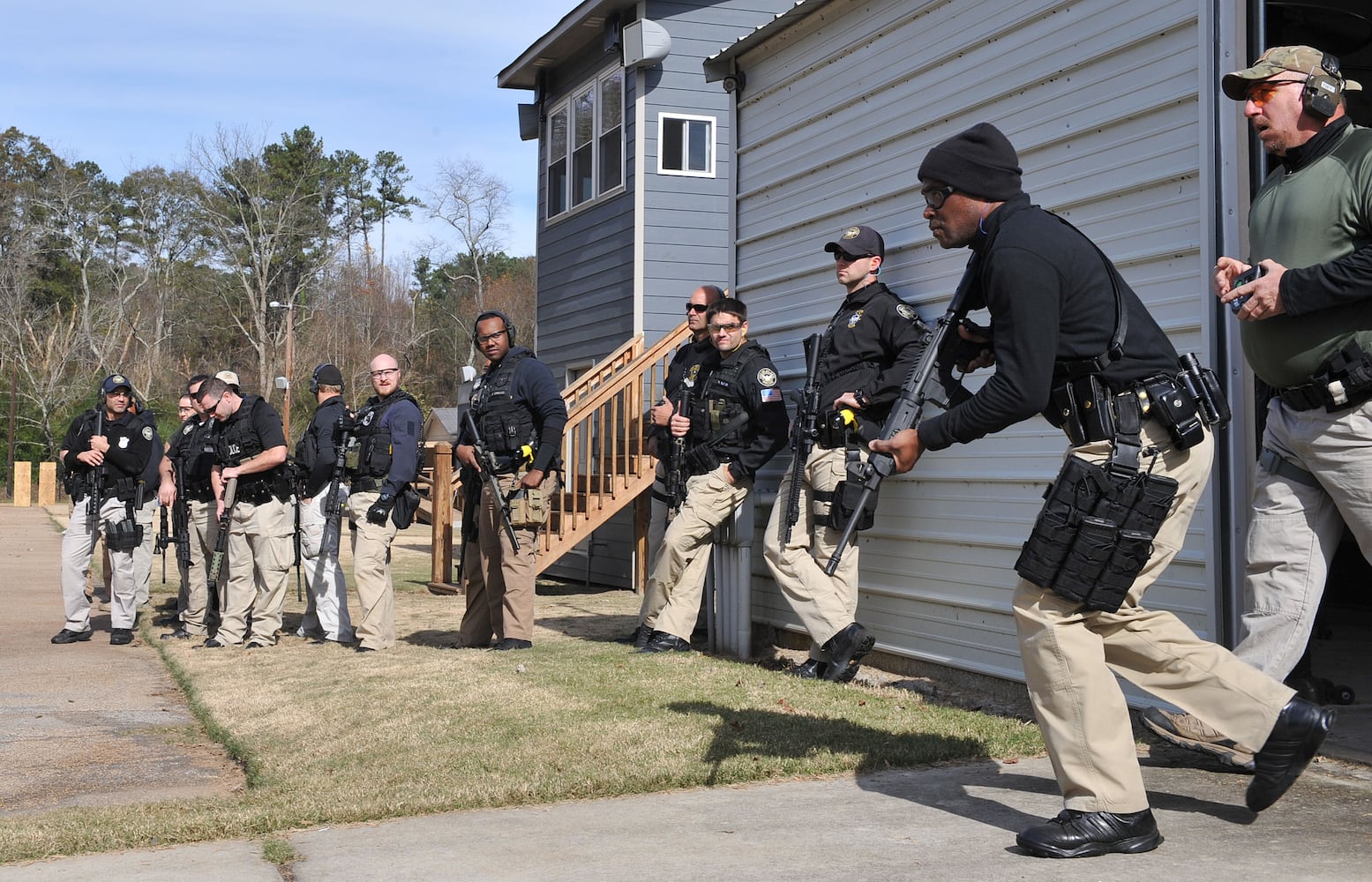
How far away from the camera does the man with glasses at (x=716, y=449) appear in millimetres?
8031

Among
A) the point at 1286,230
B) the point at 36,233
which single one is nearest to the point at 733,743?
the point at 1286,230

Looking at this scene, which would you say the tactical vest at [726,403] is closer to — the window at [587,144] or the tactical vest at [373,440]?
the tactical vest at [373,440]

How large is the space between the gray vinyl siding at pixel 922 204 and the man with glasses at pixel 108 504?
4631 millimetres

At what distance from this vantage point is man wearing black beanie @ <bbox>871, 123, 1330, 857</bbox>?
365 centimetres

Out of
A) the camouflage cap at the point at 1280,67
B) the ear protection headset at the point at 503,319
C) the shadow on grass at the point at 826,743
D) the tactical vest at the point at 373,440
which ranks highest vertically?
the camouflage cap at the point at 1280,67

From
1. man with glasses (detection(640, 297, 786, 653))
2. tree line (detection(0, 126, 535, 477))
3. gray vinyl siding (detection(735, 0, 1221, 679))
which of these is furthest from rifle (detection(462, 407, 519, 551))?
tree line (detection(0, 126, 535, 477))

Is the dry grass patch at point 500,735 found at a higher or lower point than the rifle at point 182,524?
lower

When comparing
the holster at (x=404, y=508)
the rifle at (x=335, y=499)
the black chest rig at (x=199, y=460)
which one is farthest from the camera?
the black chest rig at (x=199, y=460)

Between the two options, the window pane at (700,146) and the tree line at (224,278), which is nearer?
the window pane at (700,146)

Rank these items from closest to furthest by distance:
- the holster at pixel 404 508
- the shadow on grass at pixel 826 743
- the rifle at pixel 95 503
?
the shadow on grass at pixel 826 743, the holster at pixel 404 508, the rifle at pixel 95 503

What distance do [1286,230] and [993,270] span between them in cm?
110

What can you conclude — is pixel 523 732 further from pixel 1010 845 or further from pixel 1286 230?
pixel 1286 230

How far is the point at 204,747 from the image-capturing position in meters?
6.01

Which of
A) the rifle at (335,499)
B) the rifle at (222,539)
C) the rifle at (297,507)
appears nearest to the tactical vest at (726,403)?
the rifle at (335,499)
